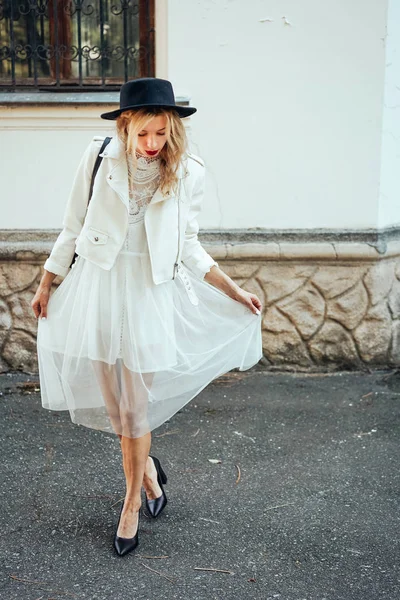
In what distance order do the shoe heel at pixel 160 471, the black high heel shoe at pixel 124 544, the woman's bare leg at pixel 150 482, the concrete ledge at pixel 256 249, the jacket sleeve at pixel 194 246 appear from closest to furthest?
the black high heel shoe at pixel 124 544, the jacket sleeve at pixel 194 246, the woman's bare leg at pixel 150 482, the shoe heel at pixel 160 471, the concrete ledge at pixel 256 249

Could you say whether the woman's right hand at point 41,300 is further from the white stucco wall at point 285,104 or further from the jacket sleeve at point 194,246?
the white stucco wall at point 285,104

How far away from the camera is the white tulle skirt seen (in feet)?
9.78

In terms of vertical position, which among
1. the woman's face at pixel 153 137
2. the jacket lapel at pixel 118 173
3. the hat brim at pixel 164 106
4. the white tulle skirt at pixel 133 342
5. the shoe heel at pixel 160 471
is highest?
the hat brim at pixel 164 106

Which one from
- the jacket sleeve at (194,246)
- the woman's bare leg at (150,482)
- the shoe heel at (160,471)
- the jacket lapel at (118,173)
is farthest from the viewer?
the shoe heel at (160,471)

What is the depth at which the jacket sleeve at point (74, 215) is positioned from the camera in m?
2.96

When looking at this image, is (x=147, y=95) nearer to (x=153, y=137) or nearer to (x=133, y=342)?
(x=153, y=137)

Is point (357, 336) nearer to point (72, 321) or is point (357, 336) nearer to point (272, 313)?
point (272, 313)

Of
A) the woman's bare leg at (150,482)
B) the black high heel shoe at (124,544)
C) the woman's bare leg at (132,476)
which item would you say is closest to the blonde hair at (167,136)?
the woman's bare leg at (132,476)

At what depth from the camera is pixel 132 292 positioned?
9.78ft

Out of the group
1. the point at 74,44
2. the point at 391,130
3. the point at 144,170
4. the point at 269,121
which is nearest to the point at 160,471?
the point at 144,170

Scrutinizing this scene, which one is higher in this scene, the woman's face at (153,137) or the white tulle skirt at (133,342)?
the woman's face at (153,137)

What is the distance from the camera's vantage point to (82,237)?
296 cm

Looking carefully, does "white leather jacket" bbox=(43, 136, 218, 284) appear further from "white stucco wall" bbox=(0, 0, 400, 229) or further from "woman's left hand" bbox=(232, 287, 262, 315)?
"white stucco wall" bbox=(0, 0, 400, 229)

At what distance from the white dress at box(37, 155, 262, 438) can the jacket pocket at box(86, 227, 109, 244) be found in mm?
109
